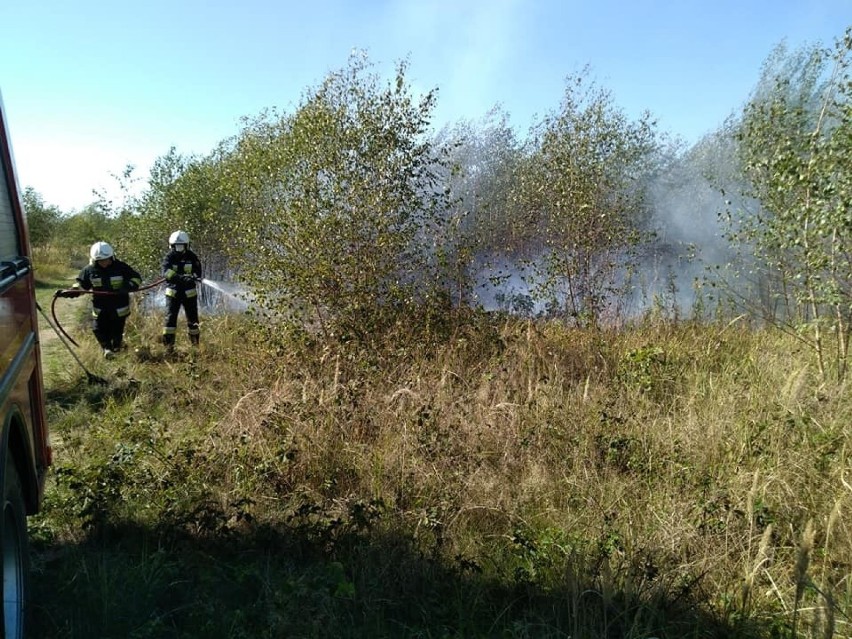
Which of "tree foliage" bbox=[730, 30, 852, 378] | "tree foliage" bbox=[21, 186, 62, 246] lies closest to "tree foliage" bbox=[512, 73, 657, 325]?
"tree foliage" bbox=[730, 30, 852, 378]

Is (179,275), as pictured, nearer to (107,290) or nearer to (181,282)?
(181,282)

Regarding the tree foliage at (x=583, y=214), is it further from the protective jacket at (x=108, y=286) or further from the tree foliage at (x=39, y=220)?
the tree foliage at (x=39, y=220)

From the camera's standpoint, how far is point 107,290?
8.38 meters

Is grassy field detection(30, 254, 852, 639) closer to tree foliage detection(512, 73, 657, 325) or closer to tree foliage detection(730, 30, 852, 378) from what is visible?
tree foliage detection(730, 30, 852, 378)

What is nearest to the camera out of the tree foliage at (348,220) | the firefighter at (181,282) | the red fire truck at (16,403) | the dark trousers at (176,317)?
the red fire truck at (16,403)

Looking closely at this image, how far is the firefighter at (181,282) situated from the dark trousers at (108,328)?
0.61 metres

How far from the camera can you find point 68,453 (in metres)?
4.63

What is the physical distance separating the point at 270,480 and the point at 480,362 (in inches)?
116

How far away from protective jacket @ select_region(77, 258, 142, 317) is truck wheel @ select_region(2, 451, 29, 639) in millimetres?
6584

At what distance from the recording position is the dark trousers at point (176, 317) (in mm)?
8531

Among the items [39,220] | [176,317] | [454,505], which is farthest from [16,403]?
[39,220]

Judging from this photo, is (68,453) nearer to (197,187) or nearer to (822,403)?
(822,403)

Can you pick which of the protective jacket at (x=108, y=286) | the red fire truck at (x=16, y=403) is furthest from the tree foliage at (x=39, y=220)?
the red fire truck at (x=16, y=403)

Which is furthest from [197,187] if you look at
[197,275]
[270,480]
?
[270,480]
